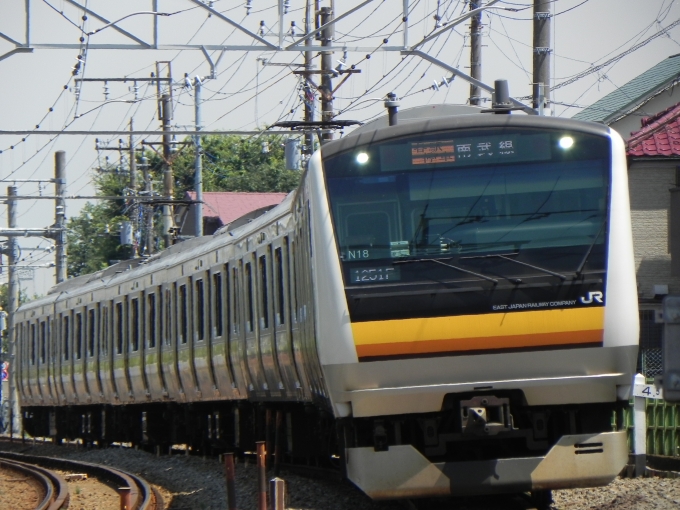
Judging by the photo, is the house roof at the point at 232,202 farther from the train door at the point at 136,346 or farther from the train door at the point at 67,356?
the train door at the point at 136,346

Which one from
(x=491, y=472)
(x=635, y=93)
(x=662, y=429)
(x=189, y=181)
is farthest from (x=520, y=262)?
(x=189, y=181)

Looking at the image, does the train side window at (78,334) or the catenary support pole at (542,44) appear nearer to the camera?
the catenary support pole at (542,44)

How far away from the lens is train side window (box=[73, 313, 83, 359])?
75.2 feet

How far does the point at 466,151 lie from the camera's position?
8.96m

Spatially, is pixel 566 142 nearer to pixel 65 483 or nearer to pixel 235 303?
pixel 235 303

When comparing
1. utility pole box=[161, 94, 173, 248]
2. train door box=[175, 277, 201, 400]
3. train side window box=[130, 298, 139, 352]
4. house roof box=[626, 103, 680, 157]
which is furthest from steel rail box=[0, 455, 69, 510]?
house roof box=[626, 103, 680, 157]

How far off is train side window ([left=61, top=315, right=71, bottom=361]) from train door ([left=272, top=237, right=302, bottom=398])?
41.3 feet

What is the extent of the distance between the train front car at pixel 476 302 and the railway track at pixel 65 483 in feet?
6.36

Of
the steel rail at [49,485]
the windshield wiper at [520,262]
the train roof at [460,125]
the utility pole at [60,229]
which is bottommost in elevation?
the steel rail at [49,485]

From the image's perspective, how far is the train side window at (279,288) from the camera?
1160 cm

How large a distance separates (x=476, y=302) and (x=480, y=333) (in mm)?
203

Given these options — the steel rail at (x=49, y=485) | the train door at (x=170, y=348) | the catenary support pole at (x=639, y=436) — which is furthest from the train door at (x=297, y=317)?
the train door at (x=170, y=348)

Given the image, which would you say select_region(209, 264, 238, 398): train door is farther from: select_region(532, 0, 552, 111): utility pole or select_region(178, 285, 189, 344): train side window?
select_region(532, 0, 552, 111): utility pole

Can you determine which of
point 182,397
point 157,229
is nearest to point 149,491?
point 182,397
